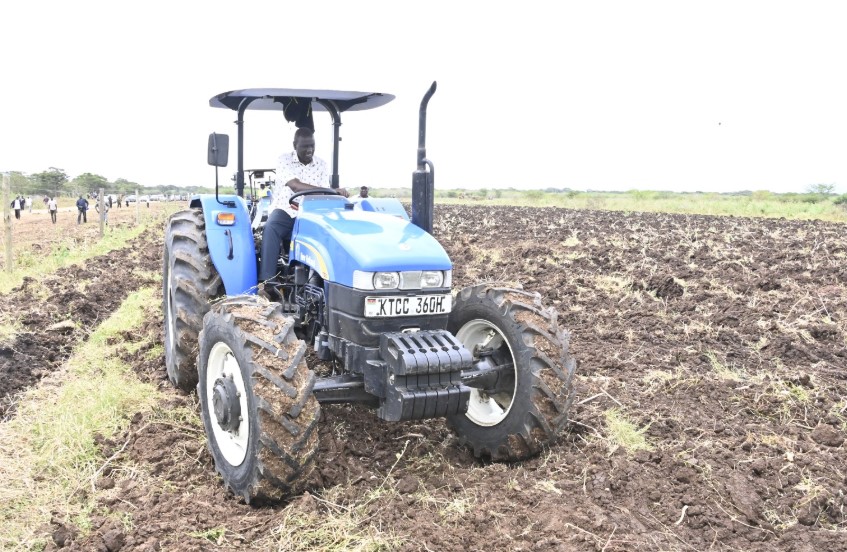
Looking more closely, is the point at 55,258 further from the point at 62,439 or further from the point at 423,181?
Answer: the point at 423,181

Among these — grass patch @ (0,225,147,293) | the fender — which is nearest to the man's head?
the fender

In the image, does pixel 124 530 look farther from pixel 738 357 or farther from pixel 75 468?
pixel 738 357

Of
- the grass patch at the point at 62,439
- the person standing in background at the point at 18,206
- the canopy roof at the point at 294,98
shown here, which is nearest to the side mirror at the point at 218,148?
the canopy roof at the point at 294,98

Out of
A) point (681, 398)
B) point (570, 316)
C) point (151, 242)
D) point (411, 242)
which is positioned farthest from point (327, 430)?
point (151, 242)

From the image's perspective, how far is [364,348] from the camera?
4.23 m

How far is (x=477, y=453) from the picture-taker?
4.75 meters

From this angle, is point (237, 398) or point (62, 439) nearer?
point (237, 398)

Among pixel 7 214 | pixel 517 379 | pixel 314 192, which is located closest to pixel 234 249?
pixel 314 192

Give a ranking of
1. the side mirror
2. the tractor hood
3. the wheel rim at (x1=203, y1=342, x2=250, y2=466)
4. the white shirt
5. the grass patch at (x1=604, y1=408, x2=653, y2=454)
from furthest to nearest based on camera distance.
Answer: the white shirt
the side mirror
the grass patch at (x1=604, y1=408, x2=653, y2=454)
the tractor hood
the wheel rim at (x1=203, y1=342, x2=250, y2=466)

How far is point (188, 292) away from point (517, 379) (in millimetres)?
2544

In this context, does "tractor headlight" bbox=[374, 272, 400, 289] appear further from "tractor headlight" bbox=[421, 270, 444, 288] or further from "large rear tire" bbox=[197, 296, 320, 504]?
"large rear tire" bbox=[197, 296, 320, 504]

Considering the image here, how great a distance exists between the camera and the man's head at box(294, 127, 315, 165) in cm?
556

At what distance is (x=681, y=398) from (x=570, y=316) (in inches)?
134

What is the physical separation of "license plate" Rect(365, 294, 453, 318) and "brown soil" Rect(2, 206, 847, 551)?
95 cm
